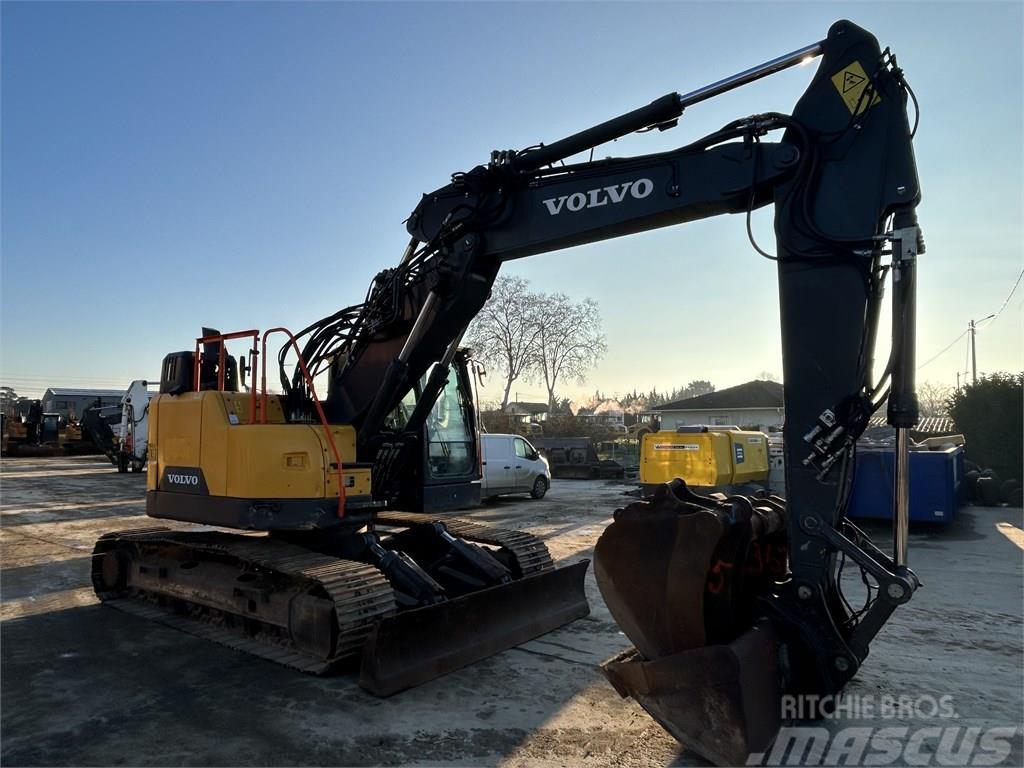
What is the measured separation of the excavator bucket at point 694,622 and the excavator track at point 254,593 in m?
2.00

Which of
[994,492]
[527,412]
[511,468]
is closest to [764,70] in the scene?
[511,468]

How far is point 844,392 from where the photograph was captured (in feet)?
13.2

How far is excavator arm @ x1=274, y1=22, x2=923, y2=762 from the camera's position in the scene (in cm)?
375

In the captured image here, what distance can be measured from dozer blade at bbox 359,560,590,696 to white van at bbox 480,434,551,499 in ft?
33.3

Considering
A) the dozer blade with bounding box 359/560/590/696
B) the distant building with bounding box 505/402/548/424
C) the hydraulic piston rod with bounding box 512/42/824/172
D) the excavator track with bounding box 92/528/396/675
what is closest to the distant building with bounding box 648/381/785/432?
the distant building with bounding box 505/402/548/424

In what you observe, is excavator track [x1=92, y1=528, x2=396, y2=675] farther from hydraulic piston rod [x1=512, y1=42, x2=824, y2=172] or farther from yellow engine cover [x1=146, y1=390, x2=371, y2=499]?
hydraulic piston rod [x1=512, y1=42, x2=824, y2=172]

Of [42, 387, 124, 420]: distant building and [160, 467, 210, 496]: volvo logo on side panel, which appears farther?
[42, 387, 124, 420]: distant building

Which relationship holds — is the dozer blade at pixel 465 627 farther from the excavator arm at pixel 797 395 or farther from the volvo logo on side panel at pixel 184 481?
the volvo logo on side panel at pixel 184 481

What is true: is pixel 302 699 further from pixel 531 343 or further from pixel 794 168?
pixel 531 343

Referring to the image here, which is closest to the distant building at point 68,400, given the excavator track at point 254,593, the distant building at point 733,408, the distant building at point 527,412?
the distant building at point 527,412

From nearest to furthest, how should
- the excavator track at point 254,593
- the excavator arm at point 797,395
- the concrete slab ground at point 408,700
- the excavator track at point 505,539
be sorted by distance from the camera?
the excavator arm at point 797,395 < the concrete slab ground at point 408,700 < the excavator track at point 254,593 < the excavator track at point 505,539

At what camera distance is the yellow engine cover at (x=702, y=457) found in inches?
515

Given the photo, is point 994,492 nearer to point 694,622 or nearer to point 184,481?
point 694,622

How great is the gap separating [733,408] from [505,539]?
39.4 m
